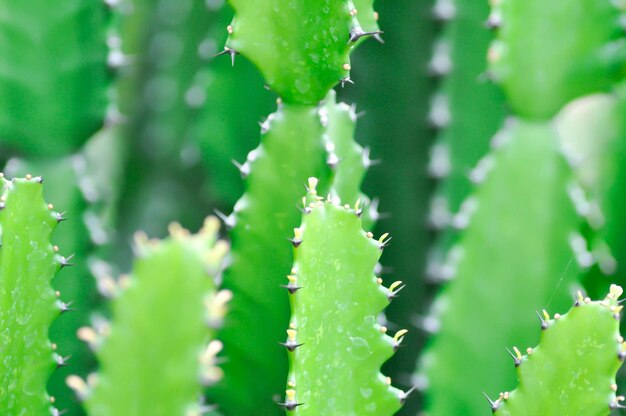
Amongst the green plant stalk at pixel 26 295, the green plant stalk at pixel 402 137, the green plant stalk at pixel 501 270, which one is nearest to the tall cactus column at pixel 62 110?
the green plant stalk at pixel 26 295

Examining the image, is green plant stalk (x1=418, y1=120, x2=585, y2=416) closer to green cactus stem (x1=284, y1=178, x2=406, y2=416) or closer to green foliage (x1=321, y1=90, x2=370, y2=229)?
green foliage (x1=321, y1=90, x2=370, y2=229)

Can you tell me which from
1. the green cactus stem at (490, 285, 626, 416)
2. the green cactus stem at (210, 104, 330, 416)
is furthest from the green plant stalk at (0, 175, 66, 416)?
the green cactus stem at (490, 285, 626, 416)

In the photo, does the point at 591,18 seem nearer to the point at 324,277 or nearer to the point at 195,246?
the point at 324,277

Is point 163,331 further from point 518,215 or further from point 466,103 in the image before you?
point 466,103

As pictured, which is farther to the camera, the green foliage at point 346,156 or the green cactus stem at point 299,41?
the green foliage at point 346,156

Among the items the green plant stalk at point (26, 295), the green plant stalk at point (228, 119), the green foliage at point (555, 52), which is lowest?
the green plant stalk at point (26, 295)

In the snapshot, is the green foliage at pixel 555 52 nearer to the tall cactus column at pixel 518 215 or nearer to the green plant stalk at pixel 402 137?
the tall cactus column at pixel 518 215
